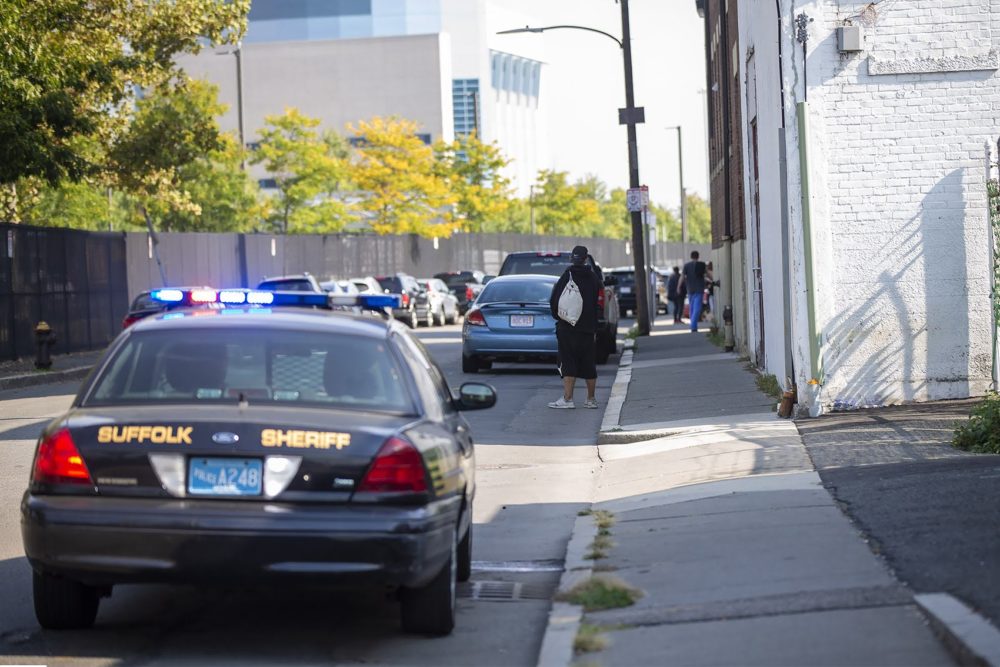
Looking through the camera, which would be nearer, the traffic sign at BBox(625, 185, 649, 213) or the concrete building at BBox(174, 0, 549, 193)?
the traffic sign at BBox(625, 185, 649, 213)

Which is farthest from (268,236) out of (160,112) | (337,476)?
(337,476)

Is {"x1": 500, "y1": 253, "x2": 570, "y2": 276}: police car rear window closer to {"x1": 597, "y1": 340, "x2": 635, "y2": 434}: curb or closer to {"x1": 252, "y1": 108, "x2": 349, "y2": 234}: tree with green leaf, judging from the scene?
{"x1": 597, "y1": 340, "x2": 635, "y2": 434}: curb

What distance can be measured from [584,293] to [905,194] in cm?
415

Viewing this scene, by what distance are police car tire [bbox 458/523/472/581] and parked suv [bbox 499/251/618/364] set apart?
58.7 ft

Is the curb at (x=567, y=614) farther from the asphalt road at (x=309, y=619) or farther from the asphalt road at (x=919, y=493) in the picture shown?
the asphalt road at (x=919, y=493)

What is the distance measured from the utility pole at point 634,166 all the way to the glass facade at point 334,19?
6344 cm

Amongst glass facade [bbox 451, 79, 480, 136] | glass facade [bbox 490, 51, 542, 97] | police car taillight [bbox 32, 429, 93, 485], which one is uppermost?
glass facade [bbox 490, 51, 542, 97]

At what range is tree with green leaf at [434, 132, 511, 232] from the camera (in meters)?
80.9

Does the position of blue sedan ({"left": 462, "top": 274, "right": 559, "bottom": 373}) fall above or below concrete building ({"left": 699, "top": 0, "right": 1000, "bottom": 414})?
below

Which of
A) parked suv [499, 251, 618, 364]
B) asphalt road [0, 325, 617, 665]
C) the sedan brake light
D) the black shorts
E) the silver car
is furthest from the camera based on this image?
the silver car

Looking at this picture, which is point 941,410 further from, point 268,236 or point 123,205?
point 123,205

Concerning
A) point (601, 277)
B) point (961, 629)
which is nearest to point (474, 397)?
point (961, 629)

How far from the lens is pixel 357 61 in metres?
95.4

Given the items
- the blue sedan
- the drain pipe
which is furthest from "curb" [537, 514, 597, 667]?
the blue sedan
